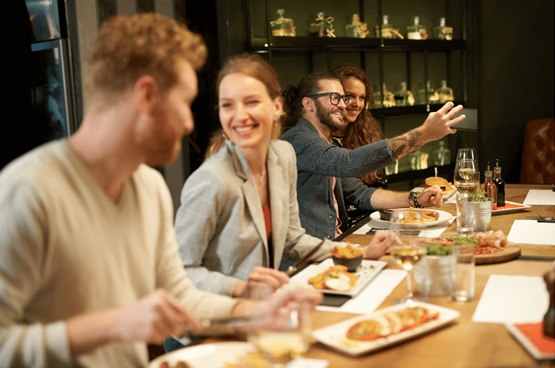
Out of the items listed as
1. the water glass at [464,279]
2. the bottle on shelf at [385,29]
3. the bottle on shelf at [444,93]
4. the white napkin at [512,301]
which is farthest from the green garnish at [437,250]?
the bottle on shelf at [444,93]

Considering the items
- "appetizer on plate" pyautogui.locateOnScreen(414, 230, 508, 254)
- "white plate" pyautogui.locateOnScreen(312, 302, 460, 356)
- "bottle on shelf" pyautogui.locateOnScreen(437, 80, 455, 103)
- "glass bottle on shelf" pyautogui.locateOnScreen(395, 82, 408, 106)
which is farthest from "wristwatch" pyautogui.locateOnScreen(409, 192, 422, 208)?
"bottle on shelf" pyautogui.locateOnScreen(437, 80, 455, 103)

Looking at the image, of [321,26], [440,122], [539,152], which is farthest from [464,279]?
[539,152]

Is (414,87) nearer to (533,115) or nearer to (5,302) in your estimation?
Result: (533,115)

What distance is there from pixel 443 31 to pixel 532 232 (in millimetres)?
3845

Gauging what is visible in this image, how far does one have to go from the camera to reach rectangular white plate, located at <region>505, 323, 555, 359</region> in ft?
3.16

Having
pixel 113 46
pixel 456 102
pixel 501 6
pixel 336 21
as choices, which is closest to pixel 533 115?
pixel 456 102

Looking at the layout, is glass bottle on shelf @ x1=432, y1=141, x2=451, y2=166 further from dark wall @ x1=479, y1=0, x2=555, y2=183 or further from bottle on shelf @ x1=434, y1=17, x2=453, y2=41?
bottle on shelf @ x1=434, y1=17, x2=453, y2=41

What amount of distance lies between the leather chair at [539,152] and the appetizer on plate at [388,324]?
4324 mm

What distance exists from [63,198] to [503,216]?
7.01 ft

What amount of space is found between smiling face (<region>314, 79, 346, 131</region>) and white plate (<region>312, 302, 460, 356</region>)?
2039 millimetres

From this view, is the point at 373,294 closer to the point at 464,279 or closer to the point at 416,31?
the point at 464,279

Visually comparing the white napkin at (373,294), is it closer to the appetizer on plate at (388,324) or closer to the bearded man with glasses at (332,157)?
the appetizer on plate at (388,324)

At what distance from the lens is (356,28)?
4.57 metres

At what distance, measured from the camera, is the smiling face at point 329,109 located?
10.2ft
